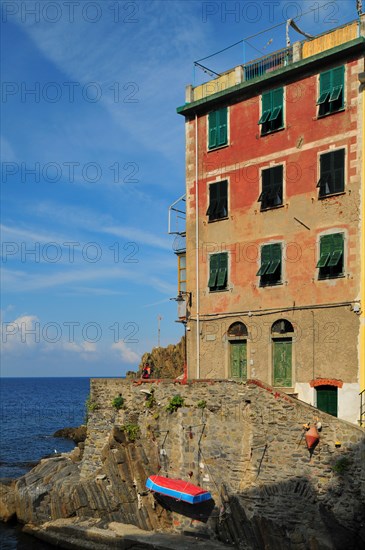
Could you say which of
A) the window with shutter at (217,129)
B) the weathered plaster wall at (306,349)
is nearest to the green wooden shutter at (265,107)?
the window with shutter at (217,129)

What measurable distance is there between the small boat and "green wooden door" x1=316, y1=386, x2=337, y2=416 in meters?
6.34

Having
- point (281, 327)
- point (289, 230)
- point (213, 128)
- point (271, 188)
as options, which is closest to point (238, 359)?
point (281, 327)

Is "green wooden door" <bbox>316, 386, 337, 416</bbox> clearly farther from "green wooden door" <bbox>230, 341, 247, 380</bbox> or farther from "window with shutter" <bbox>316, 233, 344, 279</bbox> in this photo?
"window with shutter" <bbox>316, 233, 344, 279</bbox>

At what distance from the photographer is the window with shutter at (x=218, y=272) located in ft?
102

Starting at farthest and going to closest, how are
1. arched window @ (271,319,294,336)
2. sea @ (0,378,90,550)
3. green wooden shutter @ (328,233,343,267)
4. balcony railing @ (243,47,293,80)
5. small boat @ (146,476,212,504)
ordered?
sea @ (0,378,90,550)
balcony railing @ (243,47,293,80)
arched window @ (271,319,294,336)
green wooden shutter @ (328,233,343,267)
small boat @ (146,476,212,504)

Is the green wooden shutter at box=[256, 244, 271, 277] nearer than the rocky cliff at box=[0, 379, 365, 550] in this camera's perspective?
No

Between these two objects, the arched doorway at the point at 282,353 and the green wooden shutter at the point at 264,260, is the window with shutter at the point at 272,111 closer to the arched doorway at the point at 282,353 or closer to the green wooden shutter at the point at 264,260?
the green wooden shutter at the point at 264,260

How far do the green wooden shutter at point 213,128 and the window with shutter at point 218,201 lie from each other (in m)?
2.31

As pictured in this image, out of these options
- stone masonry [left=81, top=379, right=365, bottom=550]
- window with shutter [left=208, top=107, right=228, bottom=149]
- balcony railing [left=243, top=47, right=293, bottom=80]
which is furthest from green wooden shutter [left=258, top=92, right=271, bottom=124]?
stone masonry [left=81, top=379, right=365, bottom=550]

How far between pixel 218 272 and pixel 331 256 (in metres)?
6.63

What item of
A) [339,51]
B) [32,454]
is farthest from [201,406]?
[32,454]

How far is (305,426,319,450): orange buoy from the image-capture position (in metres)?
22.3

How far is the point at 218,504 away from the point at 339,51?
20.7m

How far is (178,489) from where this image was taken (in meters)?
25.8
